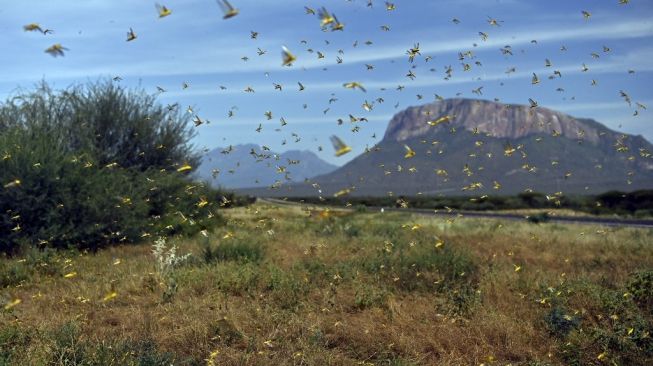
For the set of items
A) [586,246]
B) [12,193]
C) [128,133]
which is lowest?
[586,246]

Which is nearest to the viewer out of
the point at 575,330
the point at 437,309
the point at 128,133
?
the point at 575,330

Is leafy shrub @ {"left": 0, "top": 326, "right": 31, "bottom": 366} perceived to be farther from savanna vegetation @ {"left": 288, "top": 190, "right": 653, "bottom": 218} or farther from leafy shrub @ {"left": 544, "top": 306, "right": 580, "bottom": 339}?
savanna vegetation @ {"left": 288, "top": 190, "right": 653, "bottom": 218}

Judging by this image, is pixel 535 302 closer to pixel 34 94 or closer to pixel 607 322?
pixel 607 322

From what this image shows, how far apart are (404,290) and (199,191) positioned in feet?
70.0

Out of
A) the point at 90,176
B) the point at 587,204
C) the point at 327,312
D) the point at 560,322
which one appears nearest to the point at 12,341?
the point at 327,312

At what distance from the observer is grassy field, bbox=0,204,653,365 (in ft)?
32.6

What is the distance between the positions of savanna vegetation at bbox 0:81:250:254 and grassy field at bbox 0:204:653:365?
2.68 metres

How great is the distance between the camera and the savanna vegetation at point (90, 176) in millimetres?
23016

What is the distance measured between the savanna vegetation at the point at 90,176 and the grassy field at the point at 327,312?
268 centimetres

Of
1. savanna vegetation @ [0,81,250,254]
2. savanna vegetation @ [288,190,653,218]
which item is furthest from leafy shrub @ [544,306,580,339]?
savanna vegetation @ [288,190,653,218]

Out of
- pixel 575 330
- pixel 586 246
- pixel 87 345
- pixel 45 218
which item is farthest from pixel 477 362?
pixel 45 218

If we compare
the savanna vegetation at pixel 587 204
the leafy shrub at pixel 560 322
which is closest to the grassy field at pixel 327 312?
the leafy shrub at pixel 560 322

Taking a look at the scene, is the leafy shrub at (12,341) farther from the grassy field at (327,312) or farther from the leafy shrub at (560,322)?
the leafy shrub at (560,322)

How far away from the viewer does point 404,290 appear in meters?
14.3
